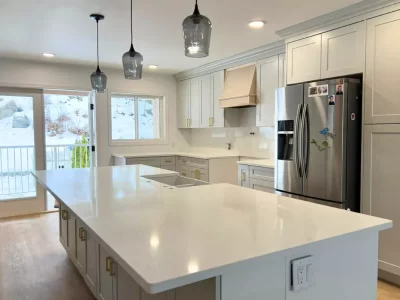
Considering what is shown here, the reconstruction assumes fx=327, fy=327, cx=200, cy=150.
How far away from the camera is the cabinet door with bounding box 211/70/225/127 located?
5145mm

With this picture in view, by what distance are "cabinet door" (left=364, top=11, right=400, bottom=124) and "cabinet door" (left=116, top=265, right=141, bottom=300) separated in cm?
234

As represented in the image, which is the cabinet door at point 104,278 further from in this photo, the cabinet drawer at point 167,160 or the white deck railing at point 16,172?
the white deck railing at point 16,172

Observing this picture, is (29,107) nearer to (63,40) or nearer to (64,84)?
(64,84)

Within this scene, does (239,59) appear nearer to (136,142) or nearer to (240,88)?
(240,88)

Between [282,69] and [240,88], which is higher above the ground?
[282,69]

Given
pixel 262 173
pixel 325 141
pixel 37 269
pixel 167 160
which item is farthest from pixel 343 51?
pixel 37 269

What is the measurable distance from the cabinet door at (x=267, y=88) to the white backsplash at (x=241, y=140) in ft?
1.12

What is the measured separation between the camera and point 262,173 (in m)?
4.03

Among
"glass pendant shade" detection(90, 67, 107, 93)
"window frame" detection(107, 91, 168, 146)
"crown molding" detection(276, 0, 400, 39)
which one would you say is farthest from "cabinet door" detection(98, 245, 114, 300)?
"window frame" detection(107, 91, 168, 146)

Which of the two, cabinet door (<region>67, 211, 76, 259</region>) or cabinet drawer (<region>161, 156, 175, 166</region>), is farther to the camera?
cabinet drawer (<region>161, 156, 175, 166</region>)

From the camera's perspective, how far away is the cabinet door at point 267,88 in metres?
4.19

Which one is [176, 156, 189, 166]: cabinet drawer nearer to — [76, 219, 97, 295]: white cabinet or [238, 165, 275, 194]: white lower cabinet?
[238, 165, 275, 194]: white lower cabinet

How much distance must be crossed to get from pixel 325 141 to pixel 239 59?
2.19m

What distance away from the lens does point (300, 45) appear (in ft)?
11.2
